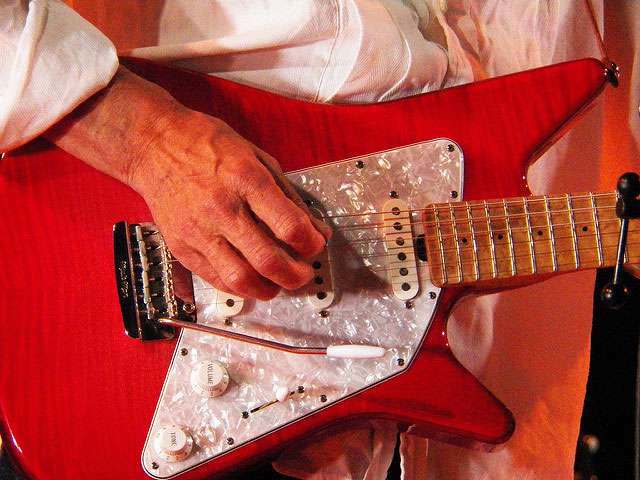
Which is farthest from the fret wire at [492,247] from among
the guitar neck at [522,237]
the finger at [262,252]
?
the finger at [262,252]

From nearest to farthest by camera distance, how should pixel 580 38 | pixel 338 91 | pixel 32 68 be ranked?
pixel 32 68, pixel 338 91, pixel 580 38

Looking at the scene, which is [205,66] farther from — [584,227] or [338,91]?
[584,227]

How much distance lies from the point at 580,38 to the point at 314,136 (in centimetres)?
49

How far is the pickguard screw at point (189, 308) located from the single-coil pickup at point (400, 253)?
235 millimetres

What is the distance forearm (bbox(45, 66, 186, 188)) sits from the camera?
26.8 inches

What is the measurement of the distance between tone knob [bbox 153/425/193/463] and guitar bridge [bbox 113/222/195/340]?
0.34 feet

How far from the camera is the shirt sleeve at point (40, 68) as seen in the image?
654mm

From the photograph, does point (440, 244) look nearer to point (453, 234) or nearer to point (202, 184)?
point (453, 234)

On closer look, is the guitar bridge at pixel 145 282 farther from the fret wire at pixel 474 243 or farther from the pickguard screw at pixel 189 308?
the fret wire at pixel 474 243

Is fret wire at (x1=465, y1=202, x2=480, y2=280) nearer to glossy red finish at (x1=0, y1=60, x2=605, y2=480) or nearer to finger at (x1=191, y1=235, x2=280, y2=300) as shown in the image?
glossy red finish at (x1=0, y1=60, x2=605, y2=480)

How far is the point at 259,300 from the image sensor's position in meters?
0.68

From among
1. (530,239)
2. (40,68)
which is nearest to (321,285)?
(530,239)

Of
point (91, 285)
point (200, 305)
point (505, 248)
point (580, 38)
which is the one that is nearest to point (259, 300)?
point (200, 305)

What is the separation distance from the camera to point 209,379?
0.65 meters
